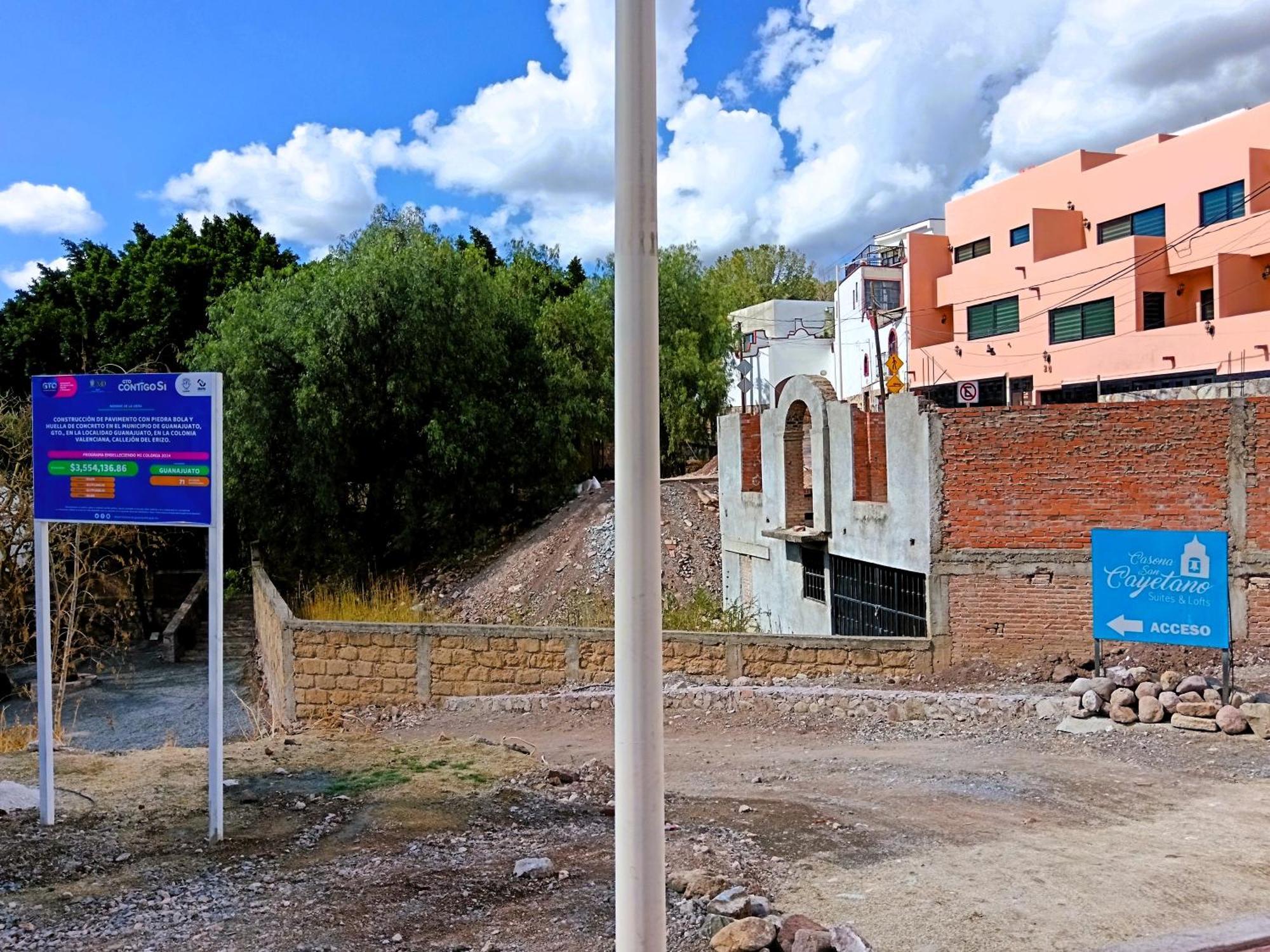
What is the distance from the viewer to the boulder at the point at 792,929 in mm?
4555

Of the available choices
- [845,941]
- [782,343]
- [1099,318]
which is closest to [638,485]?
[845,941]

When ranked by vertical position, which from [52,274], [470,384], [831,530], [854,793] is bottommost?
[854,793]

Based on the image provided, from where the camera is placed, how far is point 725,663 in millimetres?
13031

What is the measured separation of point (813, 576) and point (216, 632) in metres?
11.4

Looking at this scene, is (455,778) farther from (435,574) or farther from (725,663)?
(435,574)

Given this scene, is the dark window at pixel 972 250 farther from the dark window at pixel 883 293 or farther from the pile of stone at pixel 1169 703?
the pile of stone at pixel 1169 703

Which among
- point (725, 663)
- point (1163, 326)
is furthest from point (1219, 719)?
point (1163, 326)

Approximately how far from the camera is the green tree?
2955 centimetres

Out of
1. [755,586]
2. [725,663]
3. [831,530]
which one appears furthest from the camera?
[755,586]

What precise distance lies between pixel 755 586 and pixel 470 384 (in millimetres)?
9665

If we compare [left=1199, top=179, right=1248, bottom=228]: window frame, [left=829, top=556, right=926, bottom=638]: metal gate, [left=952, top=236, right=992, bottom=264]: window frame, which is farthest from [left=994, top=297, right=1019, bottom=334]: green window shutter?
[left=829, top=556, right=926, bottom=638]: metal gate

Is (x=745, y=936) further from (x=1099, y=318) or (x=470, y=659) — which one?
(x=1099, y=318)

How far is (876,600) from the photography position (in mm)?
14703

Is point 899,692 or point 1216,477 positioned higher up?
point 1216,477
